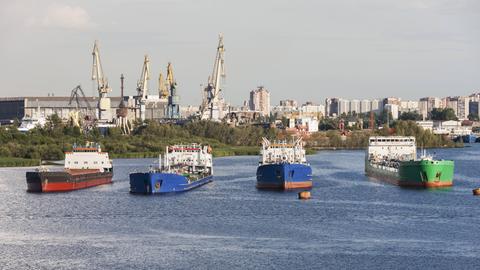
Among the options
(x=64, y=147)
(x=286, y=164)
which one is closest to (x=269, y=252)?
(x=286, y=164)

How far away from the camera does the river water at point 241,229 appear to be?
4359cm

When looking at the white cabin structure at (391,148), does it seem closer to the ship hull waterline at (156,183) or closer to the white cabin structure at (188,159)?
the white cabin structure at (188,159)

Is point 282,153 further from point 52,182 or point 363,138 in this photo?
point 363,138

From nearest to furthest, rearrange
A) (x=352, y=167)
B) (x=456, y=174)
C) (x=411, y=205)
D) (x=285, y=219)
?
(x=285, y=219) < (x=411, y=205) < (x=456, y=174) < (x=352, y=167)

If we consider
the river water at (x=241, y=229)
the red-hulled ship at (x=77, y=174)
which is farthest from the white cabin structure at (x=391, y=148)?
the red-hulled ship at (x=77, y=174)

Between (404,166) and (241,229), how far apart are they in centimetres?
2973

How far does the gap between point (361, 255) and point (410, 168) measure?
34.7 m

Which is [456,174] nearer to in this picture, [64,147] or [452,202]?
[452,202]

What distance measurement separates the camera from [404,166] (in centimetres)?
7950

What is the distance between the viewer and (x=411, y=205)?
6419cm

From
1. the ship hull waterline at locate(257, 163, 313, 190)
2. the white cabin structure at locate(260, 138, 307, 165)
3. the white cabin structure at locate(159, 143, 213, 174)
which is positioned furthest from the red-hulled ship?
the ship hull waterline at locate(257, 163, 313, 190)

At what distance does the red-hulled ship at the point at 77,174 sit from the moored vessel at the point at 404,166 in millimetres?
22873

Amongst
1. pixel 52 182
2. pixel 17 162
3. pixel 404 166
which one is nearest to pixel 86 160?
pixel 52 182

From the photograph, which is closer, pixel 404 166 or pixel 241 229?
pixel 241 229
